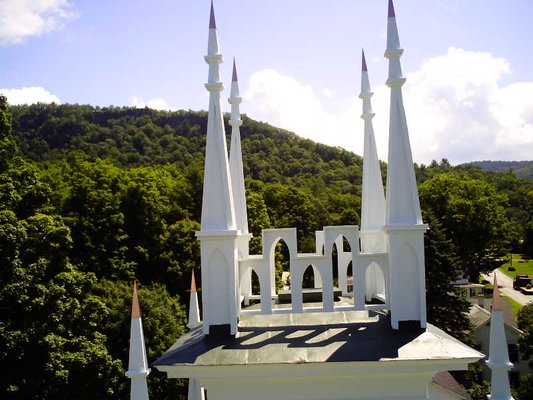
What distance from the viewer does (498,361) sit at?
902cm

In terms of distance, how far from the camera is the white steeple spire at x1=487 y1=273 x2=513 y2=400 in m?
8.95

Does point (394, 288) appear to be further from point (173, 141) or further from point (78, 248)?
point (173, 141)

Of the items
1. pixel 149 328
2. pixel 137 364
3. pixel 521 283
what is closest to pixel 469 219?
pixel 521 283

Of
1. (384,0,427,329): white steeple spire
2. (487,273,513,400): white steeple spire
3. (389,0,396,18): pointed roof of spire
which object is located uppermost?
(389,0,396,18): pointed roof of spire

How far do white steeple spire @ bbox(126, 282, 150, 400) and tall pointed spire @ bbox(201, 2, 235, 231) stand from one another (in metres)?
2.07

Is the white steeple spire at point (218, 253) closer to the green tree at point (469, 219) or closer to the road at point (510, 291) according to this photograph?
the green tree at point (469, 219)

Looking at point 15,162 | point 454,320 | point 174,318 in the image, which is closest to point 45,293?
point 15,162

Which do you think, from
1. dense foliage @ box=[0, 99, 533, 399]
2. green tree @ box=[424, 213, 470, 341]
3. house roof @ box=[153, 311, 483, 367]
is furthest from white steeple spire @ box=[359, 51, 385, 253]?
green tree @ box=[424, 213, 470, 341]

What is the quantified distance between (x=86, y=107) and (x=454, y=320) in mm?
101547

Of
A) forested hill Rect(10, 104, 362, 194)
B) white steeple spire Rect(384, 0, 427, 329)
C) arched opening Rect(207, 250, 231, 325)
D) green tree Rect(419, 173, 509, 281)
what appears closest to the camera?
white steeple spire Rect(384, 0, 427, 329)

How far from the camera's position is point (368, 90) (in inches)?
528

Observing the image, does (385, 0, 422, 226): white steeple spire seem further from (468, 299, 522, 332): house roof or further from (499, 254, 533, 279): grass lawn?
(499, 254, 533, 279): grass lawn

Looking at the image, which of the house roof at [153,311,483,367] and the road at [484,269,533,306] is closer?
the house roof at [153,311,483,367]

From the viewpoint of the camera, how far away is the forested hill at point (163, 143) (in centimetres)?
8381
